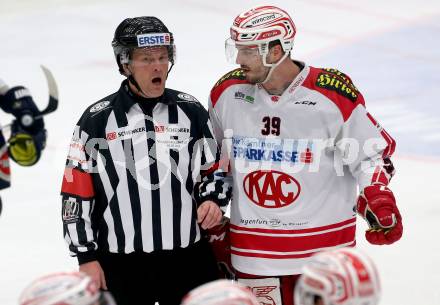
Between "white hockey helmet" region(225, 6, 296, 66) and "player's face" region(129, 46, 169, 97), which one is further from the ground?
"white hockey helmet" region(225, 6, 296, 66)

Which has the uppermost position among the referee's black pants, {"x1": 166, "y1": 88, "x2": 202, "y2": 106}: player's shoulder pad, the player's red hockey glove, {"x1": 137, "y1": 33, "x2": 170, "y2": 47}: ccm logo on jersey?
{"x1": 137, "y1": 33, "x2": 170, "y2": 47}: ccm logo on jersey

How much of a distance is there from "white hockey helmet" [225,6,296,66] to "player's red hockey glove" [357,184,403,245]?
662mm

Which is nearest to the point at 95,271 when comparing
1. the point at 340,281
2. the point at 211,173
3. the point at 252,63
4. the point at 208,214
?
the point at 208,214

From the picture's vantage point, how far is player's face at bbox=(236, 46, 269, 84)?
383 centimetres

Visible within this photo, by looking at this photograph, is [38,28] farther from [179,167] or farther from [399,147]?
[179,167]

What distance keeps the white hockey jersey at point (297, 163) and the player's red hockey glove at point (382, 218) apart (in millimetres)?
117

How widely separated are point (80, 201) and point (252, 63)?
84cm

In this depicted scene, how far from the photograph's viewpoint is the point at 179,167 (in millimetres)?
3766

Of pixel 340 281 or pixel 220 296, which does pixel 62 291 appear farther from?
pixel 340 281

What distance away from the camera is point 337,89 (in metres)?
3.82

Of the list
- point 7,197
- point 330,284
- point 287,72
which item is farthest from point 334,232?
point 7,197

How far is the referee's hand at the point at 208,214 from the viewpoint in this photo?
3.69 m

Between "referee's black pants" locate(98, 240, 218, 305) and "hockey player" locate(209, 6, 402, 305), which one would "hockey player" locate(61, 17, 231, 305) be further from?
"hockey player" locate(209, 6, 402, 305)

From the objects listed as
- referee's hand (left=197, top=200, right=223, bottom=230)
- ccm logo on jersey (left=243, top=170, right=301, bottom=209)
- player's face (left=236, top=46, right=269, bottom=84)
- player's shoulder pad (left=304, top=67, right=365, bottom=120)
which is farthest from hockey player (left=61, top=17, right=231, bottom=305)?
player's shoulder pad (left=304, top=67, right=365, bottom=120)
